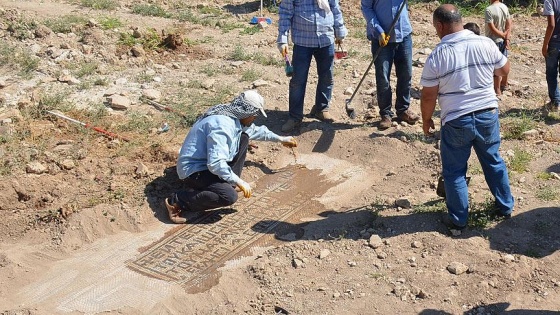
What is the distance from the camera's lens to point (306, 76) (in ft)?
24.3

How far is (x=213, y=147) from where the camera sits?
580 centimetres

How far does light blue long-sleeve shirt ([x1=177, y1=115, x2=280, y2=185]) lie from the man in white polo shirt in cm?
167

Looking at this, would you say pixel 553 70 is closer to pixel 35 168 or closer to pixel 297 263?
pixel 297 263

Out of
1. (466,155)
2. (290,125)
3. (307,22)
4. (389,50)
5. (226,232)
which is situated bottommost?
(226,232)

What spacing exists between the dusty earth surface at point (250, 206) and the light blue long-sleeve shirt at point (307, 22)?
986 millimetres

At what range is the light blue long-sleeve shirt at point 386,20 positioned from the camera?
6879mm

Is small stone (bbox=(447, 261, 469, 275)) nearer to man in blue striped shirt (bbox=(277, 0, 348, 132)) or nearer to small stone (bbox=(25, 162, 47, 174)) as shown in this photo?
man in blue striped shirt (bbox=(277, 0, 348, 132))

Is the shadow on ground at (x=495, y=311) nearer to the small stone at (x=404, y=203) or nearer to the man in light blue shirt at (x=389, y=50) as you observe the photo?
the small stone at (x=404, y=203)

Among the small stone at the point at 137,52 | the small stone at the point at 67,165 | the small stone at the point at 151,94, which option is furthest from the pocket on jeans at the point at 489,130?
the small stone at the point at 137,52

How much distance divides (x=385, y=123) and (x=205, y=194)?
7.79ft

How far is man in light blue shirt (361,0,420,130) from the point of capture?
689 cm

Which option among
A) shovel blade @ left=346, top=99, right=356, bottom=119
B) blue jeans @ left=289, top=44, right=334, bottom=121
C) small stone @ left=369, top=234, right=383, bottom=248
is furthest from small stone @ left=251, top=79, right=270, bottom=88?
small stone @ left=369, top=234, right=383, bottom=248

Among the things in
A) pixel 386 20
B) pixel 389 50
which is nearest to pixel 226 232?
pixel 389 50

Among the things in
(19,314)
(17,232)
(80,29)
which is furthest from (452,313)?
(80,29)
